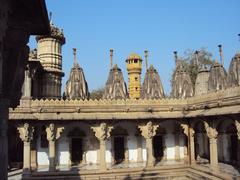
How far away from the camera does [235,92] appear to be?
1467 cm

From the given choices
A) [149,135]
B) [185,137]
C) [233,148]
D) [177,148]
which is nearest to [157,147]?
[177,148]

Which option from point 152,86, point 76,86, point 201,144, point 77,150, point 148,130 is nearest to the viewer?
point 148,130

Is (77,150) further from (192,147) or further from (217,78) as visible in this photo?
(217,78)

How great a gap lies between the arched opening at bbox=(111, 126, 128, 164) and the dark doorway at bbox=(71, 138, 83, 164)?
2131mm

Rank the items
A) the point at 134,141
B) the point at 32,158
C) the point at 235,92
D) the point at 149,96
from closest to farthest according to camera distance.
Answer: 1. the point at 235,92
2. the point at 32,158
3. the point at 134,141
4. the point at 149,96

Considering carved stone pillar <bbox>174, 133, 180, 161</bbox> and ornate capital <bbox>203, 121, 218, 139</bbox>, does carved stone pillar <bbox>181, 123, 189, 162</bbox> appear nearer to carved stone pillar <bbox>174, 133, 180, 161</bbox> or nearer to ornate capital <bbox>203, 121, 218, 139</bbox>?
carved stone pillar <bbox>174, 133, 180, 161</bbox>

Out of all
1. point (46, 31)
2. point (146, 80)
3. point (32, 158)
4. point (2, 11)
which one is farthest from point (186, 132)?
point (2, 11)

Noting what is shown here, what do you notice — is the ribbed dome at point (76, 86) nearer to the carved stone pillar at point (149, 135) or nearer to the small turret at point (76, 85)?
the small turret at point (76, 85)

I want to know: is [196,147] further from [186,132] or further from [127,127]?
[127,127]

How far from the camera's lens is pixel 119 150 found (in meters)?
19.3

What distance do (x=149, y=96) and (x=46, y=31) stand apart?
64.2ft

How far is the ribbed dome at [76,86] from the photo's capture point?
2320 centimetres

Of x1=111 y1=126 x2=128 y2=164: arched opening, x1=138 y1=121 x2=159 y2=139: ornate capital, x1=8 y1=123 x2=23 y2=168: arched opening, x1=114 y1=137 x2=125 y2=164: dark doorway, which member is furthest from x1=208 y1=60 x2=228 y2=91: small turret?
x1=8 y1=123 x2=23 y2=168: arched opening

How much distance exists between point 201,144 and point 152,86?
651cm
